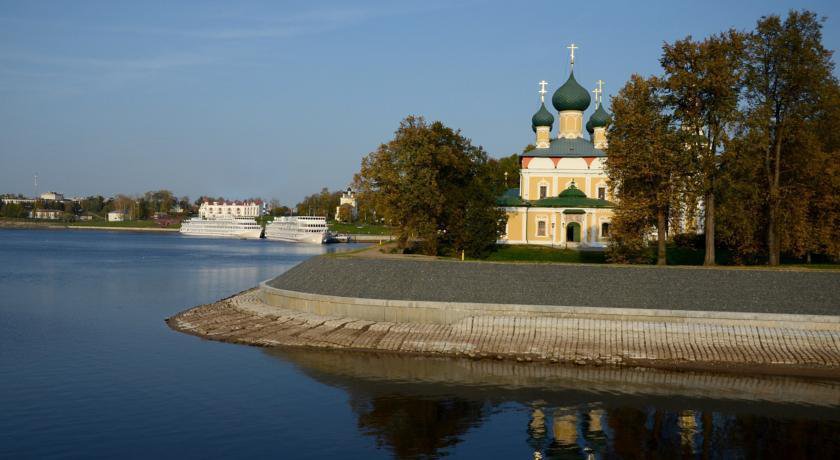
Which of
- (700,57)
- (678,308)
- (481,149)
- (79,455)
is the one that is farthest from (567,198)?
(79,455)

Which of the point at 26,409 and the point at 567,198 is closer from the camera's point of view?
the point at 26,409

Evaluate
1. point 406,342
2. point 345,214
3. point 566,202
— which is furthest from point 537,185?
point 345,214

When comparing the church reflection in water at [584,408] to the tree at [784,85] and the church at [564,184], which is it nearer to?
the tree at [784,85]

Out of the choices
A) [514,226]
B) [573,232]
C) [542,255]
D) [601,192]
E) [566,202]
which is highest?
[601,192]

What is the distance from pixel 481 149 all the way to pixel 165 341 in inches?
1093

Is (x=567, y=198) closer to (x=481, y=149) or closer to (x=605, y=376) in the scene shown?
(x=481, y=149)

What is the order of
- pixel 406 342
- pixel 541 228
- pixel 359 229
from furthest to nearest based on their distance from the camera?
pixel 359 229
pixel 541 228
pixel 406 342

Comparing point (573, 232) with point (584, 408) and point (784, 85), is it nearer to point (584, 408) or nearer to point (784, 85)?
point (784, 85)

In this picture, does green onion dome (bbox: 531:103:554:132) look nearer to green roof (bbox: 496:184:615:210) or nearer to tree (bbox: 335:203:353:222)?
green roof (bbox: 496:184:615:210)

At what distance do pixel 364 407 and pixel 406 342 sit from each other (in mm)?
7011

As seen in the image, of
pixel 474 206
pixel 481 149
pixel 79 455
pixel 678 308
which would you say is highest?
pixel 481 149

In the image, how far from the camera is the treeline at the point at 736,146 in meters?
38.1

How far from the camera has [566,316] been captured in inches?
1214

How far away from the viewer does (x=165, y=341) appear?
33.3 meters
